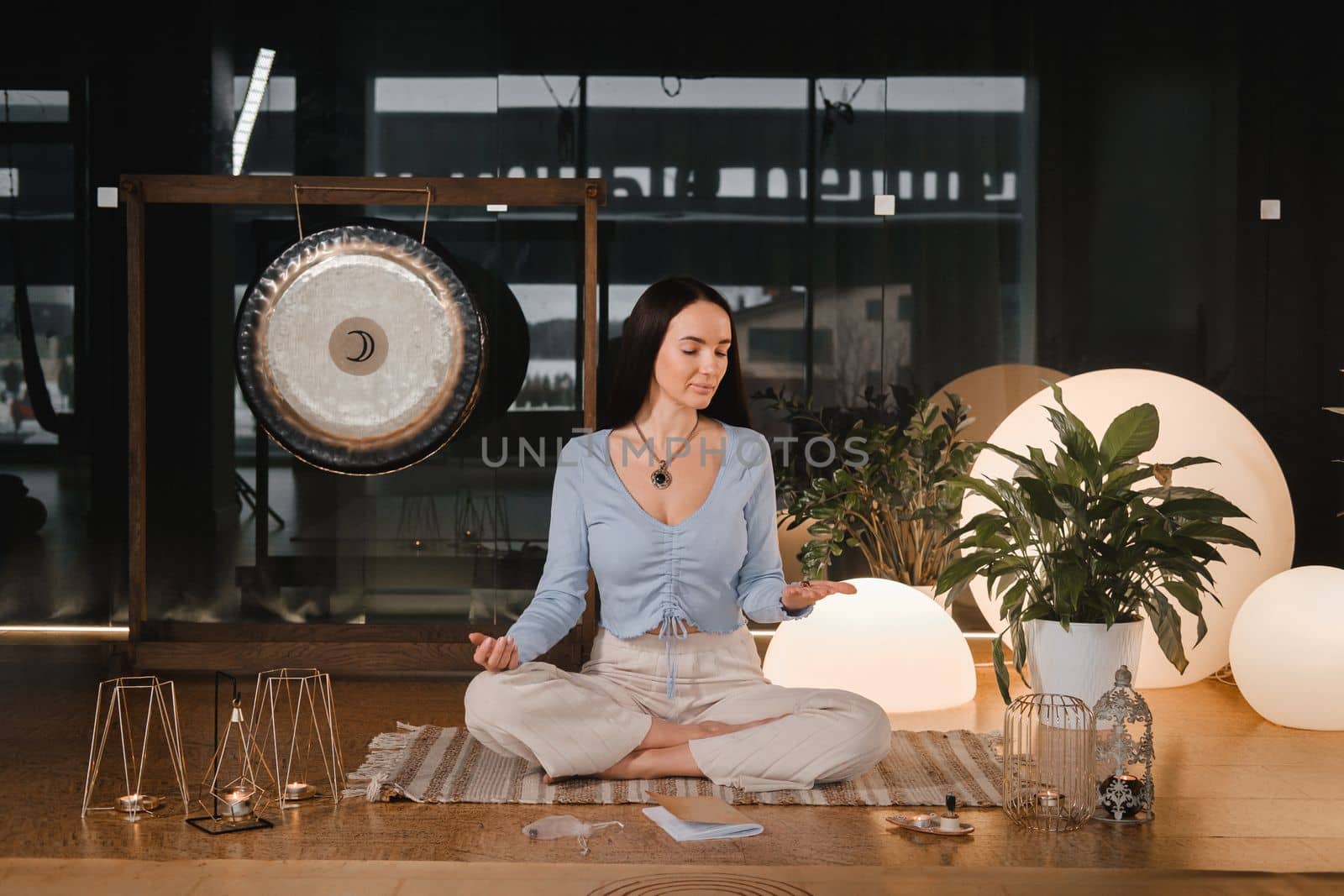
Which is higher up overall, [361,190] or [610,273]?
[361,190]

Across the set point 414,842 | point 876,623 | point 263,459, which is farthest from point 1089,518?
point 263,459

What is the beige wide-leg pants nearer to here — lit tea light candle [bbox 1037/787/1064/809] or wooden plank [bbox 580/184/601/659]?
lit tea light candle [bbox 1037/787/1064/809]

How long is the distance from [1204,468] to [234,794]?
238 cm

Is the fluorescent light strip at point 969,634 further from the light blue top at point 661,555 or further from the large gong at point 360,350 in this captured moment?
the light blue top at point 661,555

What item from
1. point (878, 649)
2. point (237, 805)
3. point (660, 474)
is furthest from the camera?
point (878, 649)

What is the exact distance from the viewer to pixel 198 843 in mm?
2170

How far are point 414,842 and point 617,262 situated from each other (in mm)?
2407

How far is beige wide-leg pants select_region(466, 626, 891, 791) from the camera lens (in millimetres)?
2439

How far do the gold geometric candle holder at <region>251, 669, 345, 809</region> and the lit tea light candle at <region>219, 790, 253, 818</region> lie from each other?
0.08 m

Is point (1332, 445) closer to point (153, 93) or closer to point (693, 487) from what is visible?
point (693, 487)

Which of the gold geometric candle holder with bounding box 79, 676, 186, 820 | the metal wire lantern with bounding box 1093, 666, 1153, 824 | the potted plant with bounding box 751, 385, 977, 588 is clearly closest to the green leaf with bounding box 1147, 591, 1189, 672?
the metal wire lantern with bounding box 1093, 666, 1153, 824

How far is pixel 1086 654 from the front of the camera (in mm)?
2775

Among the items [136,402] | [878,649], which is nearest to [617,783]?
[878,649]

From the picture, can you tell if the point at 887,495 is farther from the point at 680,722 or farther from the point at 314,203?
the point at 314,203
